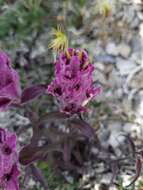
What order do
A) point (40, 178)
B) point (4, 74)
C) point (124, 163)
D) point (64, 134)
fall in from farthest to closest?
point (124, 163)
point (64, 134)
point (40, 178)
point (4, 74)

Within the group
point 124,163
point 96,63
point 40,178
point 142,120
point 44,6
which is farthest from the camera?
point 44,6

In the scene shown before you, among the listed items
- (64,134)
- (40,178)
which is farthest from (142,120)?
(40,178)

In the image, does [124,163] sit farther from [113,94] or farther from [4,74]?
[4,74]

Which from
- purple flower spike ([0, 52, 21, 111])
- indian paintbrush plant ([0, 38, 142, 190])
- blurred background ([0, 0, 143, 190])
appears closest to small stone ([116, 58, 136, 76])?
blurred background ([0, 0, 143, 190])

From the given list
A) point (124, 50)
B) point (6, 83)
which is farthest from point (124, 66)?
point (6, 83)

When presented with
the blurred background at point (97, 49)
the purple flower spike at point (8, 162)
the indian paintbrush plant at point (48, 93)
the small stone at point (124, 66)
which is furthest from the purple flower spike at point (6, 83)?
the small stone at point (124, 66)

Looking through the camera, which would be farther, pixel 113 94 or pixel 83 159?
pixel 113 94

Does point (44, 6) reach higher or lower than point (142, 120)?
higher
